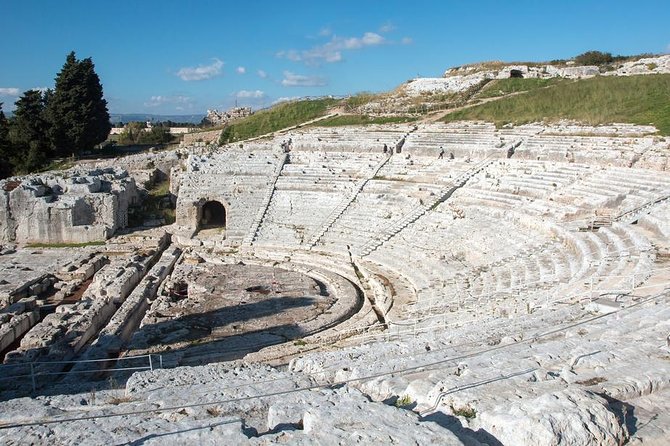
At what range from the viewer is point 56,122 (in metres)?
30.8

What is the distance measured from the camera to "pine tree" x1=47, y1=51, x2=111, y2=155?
3098 centimetres

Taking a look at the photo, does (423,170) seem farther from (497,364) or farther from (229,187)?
(497,364)

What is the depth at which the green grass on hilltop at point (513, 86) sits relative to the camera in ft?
94.9

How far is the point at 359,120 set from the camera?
28609 mm

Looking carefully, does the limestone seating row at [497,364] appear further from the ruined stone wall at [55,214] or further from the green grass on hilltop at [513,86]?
the green grass on hilltop at [513,86]

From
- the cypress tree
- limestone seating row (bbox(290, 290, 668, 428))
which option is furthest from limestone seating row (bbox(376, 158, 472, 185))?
the cypress tree

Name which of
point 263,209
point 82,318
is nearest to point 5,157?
point 263,209

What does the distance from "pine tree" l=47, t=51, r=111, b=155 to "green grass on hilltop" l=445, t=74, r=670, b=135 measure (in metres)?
20.6

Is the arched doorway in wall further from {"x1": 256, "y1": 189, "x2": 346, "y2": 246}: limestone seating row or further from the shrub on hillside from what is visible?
the shrub on hillside

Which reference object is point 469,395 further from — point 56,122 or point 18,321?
point 56,122

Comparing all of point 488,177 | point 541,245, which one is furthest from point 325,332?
point 488,177

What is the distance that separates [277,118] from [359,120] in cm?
584

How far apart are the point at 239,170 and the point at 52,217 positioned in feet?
23.7

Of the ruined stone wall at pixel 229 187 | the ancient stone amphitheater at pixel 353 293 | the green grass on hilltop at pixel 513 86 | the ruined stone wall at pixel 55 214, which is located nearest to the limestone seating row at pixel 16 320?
the ancient stone amphitheater at pixel 353 293
